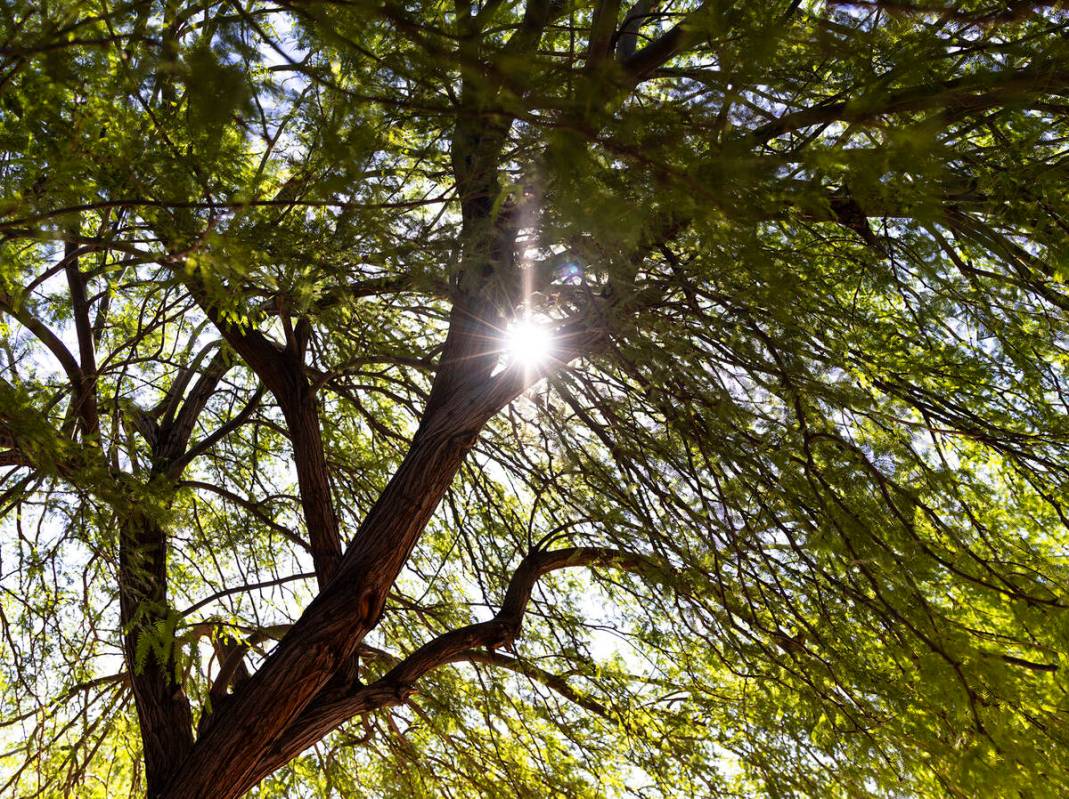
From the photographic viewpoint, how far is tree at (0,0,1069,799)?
6.16 feet

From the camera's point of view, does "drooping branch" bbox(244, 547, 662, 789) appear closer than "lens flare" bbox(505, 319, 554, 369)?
No

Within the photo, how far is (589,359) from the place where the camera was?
418cm

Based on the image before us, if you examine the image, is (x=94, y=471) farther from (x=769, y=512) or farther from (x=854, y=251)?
(x=854, y=251)

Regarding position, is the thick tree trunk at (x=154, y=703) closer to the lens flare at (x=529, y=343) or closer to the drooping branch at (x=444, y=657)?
the drooping branch at (x=444, y=657)

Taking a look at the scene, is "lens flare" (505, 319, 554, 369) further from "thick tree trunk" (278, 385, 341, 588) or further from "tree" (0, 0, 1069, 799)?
"thick tree trunk" (278, 385, 341, 588)

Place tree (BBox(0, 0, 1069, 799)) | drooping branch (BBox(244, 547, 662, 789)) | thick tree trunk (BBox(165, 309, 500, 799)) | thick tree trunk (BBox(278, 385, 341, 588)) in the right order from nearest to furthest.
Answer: tree (BBox(0, 0, 1069, 799)), thick tree trunk (BBox(165, 309, 500, 799)), drooping branch (BBox(244, 547, 662, 789)), thick tree trunk (BBox(278, 385, 341, 588))

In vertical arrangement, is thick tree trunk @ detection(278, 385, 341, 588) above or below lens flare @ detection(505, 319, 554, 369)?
above

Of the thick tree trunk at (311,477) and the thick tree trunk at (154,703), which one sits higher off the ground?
the thick tree trunk at (311,477)

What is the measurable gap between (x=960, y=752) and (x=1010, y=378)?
161cm

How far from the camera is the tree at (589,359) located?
6.16 ft

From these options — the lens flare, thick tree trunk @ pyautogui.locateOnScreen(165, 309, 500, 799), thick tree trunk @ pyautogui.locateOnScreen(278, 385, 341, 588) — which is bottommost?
thick tree trunk @ pyautogui.locateOnScreen(165, 309, 500, 799)

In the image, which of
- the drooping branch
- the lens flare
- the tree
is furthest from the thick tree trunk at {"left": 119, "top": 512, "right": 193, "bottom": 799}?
the lens flare

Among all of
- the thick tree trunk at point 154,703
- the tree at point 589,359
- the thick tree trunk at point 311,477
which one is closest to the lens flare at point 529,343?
the tree at point 589,359

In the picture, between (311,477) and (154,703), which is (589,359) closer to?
(311,477)
